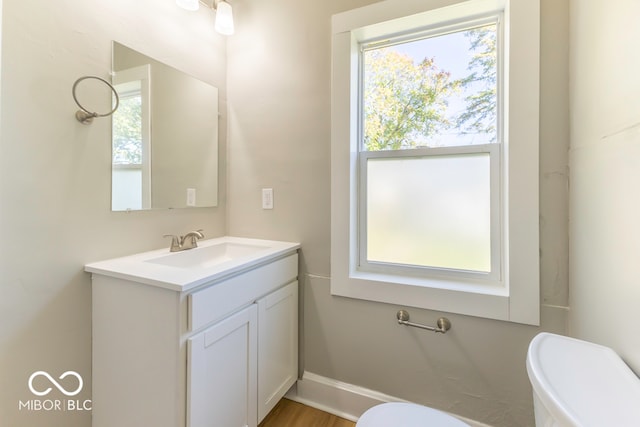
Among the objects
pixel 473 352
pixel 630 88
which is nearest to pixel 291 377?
pixel 473 352

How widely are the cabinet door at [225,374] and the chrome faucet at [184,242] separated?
1.65 feet

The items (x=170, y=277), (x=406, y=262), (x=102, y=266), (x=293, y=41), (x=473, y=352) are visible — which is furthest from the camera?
(x=293, y=41)

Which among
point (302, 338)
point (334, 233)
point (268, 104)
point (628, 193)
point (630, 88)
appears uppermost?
point (268, 104)

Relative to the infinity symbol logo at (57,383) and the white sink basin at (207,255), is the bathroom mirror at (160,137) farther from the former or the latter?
the infinity symbol logo at (57,383)

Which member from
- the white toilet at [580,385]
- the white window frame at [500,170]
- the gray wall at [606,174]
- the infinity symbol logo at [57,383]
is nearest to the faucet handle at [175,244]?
the infinity symbol logo at [57,383]

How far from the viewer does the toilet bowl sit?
2.99ft

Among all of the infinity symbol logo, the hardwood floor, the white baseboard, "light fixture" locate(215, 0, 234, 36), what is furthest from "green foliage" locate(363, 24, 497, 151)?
the infinity symbol logo

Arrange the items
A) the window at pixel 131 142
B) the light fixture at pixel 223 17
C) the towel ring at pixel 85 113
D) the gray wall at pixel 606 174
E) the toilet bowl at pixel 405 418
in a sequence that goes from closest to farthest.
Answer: the gray wall at pixel 606 174 → the toilet bowl at pixel 405 418 → the towel ring at pixel 85 113 → the window at pixel 131 142 → the light fixture at pixel 223 17

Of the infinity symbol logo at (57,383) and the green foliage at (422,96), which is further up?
the green foliage at (422,96)

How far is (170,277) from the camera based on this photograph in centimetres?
97

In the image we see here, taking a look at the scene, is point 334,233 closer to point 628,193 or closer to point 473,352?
point 473,352

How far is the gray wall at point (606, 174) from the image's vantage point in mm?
695

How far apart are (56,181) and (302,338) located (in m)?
1.37

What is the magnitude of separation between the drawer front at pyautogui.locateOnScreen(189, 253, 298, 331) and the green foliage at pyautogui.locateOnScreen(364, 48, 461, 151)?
2.76 ft
